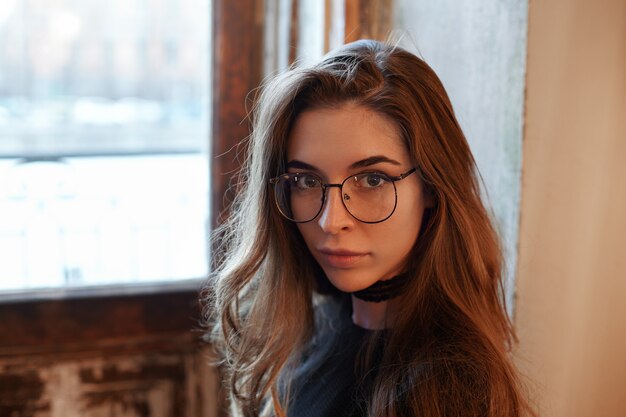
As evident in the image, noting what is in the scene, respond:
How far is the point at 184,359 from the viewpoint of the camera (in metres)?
2.23

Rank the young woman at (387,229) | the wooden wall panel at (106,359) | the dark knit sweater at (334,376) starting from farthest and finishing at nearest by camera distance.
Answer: the wooden wall panel at (106,359) → the dark knit sweater at (334,376) → the young woman at (387,229)

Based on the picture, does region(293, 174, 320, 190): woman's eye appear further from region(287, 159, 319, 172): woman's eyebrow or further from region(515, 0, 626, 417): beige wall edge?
region(515, 0, 626, 417): beige wall edge

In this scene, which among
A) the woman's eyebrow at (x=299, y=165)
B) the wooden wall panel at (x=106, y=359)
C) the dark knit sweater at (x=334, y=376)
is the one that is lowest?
the wooden wall panel at (x=106, y=359)

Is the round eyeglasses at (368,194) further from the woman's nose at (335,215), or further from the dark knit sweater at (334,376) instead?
the dark knit sweater at (334,376)

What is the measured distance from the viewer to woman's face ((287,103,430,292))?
121 centimetres

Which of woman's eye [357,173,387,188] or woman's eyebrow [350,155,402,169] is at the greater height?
woman's eyebrow [350,155,402,169]

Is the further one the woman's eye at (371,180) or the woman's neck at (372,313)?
the woman's neck at (372,313)

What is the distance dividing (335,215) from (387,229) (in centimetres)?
9

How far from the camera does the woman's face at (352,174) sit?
1.21 metres

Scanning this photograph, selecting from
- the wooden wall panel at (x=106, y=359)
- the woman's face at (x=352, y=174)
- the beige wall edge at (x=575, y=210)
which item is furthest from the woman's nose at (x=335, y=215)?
the wooden wall panel at (x=106, y=359)

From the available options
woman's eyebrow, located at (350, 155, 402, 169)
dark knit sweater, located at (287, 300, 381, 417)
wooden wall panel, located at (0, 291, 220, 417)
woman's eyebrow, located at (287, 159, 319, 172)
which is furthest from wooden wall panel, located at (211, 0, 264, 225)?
woman's eyebrow, located at (350, 155, 402, 169)

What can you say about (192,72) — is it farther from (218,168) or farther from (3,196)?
(3,196)

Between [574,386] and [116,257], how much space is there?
140 cm

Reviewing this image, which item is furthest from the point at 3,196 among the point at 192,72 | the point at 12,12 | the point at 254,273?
the point at 254,273
